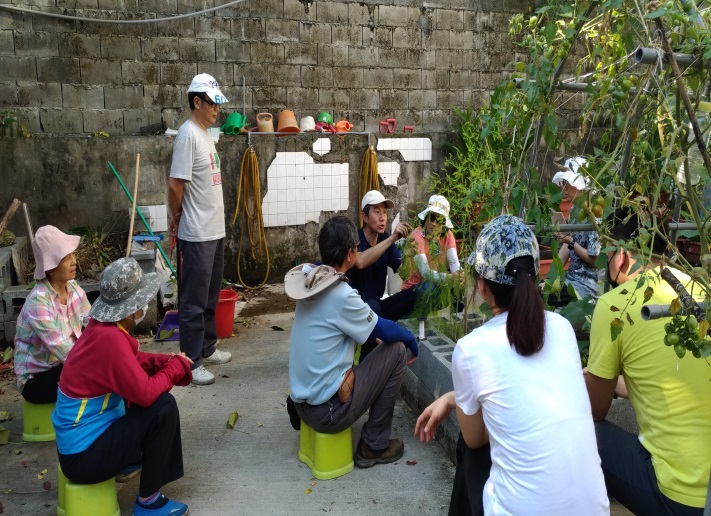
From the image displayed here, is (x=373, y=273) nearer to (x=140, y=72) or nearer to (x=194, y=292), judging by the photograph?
(x=194, y=292)

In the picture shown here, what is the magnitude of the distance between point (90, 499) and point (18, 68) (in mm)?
4795

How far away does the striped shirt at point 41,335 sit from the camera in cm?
374

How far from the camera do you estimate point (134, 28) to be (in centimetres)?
688

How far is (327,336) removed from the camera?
3.53 metres

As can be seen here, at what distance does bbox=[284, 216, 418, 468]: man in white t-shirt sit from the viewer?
11.6ft

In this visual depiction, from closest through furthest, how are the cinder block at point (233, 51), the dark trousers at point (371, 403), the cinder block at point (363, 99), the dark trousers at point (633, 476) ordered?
the dark trousers at point (633, 476) < the dark trousers at point (371, 403) < the cinder block at point (233, 51) < the cinder block at point (363, 99)

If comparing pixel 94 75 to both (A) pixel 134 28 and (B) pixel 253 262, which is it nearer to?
(A) pixel 134 28

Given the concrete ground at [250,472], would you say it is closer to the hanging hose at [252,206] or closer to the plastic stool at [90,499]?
the plastic stool at [90,499]

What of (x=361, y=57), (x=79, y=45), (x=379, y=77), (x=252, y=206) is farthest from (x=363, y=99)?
(x=79, y=45)

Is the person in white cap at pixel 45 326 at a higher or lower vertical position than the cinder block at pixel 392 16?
lower

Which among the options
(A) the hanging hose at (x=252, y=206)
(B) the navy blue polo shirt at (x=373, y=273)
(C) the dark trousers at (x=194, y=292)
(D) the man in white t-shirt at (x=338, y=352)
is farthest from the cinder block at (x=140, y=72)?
(D) the man in white t-shirt at (x=338, y=352)

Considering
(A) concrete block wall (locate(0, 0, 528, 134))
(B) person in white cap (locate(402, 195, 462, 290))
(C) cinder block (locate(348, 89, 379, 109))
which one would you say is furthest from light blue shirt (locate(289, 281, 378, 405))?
(C) cinder block (locate(348, 89, 379, 109))

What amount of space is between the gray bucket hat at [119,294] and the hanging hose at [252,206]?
12.7 feet

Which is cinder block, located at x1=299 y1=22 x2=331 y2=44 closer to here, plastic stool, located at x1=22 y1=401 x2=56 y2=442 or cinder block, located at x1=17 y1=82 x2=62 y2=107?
cinder block, located at x1=17 y1=82 x2=62 y2=107
